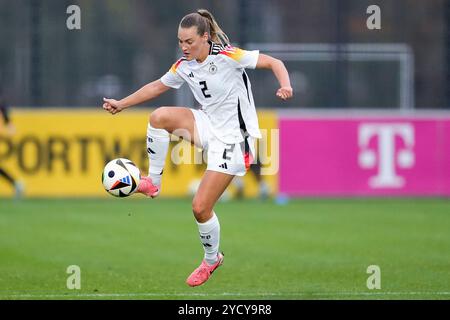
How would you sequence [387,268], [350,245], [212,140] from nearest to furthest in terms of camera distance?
[212,140] < [387,268] < [350,245]

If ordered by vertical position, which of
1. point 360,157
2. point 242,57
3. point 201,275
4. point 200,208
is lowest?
point 201,275

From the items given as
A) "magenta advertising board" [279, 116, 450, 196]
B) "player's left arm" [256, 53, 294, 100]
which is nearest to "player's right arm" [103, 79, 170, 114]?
"player's left arm" [256, 53, 294, 100]

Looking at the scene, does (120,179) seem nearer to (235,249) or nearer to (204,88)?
(204,88)

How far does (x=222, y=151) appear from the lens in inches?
384

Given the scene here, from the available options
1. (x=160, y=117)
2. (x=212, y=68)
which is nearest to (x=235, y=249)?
(x=160, y=117)

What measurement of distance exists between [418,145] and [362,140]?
1075 mm

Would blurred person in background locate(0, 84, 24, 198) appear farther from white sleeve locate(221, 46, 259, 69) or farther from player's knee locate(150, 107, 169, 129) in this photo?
white sleeve locate(221, 46, 259, 69)

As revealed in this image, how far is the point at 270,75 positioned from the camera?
22.9 meters

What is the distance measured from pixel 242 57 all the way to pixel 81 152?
11.6 metres

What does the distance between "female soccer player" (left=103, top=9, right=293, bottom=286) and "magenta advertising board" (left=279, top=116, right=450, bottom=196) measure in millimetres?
11369

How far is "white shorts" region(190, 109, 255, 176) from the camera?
31.9 ft

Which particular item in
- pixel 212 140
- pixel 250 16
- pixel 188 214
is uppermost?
pixel 250 16
